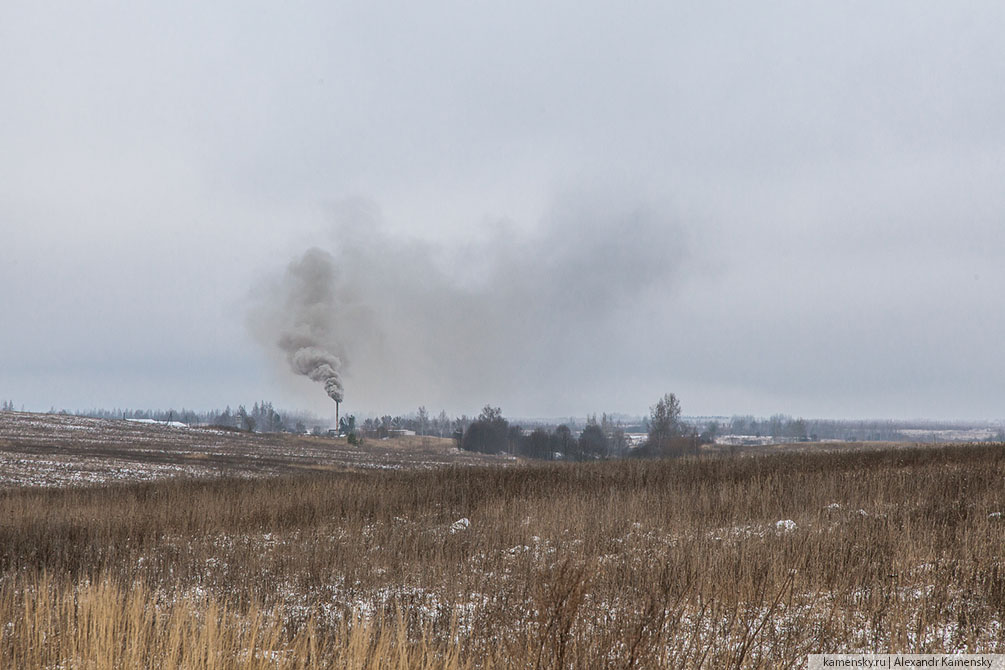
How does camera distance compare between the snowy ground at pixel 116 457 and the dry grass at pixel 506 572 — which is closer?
Answer: the dry grass at pixel 506 572

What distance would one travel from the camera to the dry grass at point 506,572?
459 centimetres

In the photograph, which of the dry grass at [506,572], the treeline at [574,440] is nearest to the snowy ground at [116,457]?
the dry grass at [506,572]

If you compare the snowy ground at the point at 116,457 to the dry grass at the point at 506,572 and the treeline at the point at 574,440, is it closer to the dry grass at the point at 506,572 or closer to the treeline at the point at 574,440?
the dry grass at the point at 506,572

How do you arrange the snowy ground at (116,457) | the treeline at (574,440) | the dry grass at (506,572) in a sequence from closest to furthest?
the dry grass at (506,572), the snowy ground at (116,457), the treeline at (574,440)

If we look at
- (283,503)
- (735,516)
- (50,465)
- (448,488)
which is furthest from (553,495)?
(50,465)

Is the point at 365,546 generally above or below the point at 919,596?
below

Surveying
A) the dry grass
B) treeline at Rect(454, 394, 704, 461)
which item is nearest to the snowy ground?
the dry grass

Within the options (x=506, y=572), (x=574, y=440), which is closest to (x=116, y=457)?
(x=506, y=572)

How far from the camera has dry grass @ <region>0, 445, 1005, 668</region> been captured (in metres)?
4.59

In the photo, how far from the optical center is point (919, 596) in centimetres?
599

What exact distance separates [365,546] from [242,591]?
114 inches

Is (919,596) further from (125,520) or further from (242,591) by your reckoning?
(125,520)

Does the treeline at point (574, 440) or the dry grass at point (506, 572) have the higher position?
the dry grass at point (506, 572)

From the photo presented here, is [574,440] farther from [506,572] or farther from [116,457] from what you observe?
[506,572]
